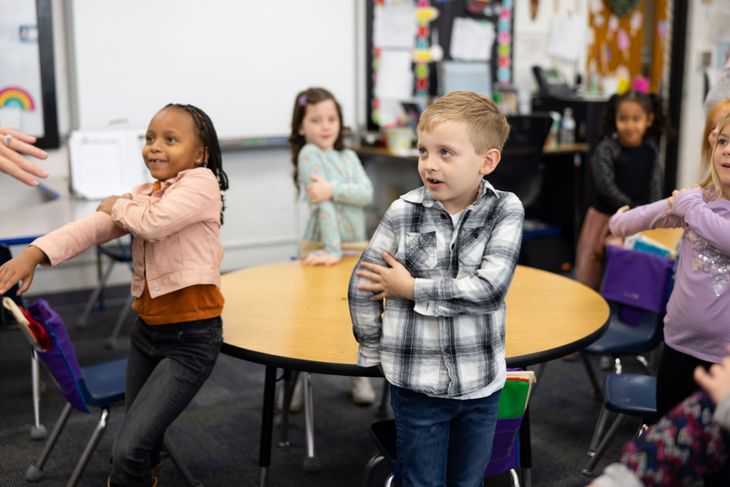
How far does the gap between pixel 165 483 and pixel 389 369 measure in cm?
125

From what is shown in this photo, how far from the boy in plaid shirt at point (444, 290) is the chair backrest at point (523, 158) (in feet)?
10.0

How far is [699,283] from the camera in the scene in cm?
188

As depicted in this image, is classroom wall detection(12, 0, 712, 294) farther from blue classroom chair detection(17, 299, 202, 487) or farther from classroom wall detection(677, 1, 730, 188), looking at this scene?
blue classroom chair detection(17, 299, 202, 487)

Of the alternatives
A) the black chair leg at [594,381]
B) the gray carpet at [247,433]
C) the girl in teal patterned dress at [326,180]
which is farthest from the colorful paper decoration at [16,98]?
the black chair leg at [594,381]

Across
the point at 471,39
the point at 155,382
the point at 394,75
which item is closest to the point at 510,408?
the point at 155,382

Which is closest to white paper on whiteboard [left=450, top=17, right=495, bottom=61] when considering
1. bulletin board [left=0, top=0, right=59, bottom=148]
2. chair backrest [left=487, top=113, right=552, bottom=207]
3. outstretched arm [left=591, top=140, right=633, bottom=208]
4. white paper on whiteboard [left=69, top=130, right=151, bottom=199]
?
chair backrest [left=487, top=113, right=552, bottom=207]

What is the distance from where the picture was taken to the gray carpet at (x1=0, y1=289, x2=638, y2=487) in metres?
2.58

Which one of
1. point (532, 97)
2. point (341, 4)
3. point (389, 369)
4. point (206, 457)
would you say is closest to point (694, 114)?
point (532, 97)

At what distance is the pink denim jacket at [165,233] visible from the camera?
6.04 feet

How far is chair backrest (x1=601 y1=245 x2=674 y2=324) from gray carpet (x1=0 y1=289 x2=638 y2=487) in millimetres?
496

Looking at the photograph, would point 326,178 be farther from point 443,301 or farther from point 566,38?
point 566,38

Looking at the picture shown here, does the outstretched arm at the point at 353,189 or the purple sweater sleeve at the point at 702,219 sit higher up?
the purple sweater sleeve at the point at 702,219

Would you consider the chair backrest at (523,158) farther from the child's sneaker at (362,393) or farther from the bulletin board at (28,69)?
the bulletin board at (28,69)

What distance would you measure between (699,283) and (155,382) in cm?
129
